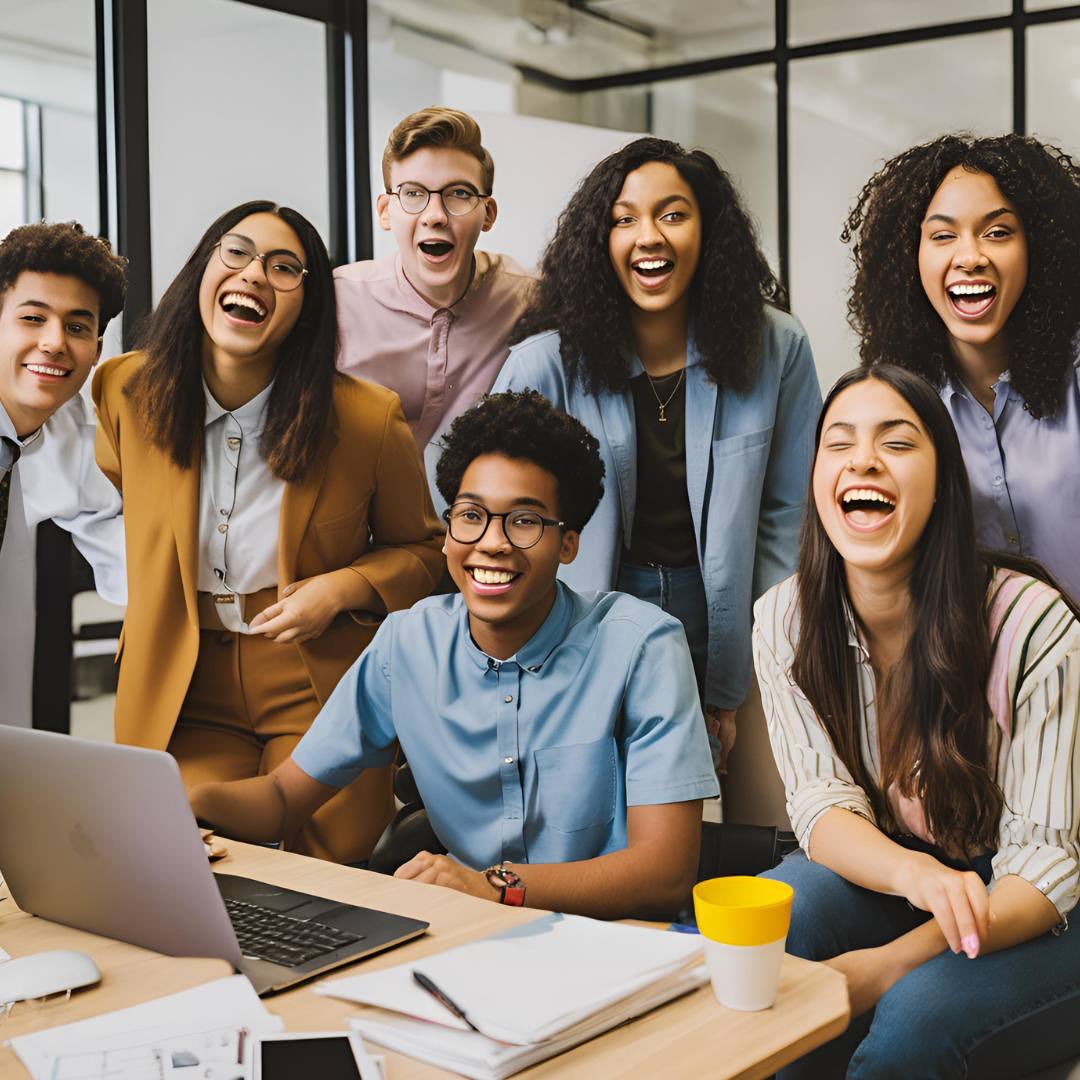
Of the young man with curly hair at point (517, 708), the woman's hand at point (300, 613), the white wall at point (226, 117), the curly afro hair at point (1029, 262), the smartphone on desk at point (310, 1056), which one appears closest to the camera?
the smartphone on desk at point (310, 1056)

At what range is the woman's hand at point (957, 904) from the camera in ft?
4.48

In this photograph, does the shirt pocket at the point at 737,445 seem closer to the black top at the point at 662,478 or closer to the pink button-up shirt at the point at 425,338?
the black top at the point at 662,478

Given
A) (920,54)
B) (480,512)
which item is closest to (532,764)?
(480,512)

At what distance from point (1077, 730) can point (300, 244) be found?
148cm

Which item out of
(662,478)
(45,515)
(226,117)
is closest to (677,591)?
(662,478)

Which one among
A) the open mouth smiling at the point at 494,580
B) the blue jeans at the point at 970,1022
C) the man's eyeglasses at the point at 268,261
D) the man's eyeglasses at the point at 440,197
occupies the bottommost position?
the blue jeans at the point at 970,1022

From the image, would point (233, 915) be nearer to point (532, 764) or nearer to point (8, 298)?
point (532, 764)

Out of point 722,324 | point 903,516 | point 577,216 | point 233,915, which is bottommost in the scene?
point 233,915

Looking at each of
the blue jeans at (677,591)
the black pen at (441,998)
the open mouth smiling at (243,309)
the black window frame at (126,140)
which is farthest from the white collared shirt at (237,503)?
the black pen at (441,998)

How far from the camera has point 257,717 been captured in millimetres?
2195

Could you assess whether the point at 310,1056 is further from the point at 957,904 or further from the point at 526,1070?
the point at 957,904

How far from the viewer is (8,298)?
2402 mm

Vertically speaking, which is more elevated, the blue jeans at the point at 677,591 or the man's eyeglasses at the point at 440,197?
the man's eyeglasses at the point at 440,197

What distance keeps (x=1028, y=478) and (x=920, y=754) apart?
83 centimetres
